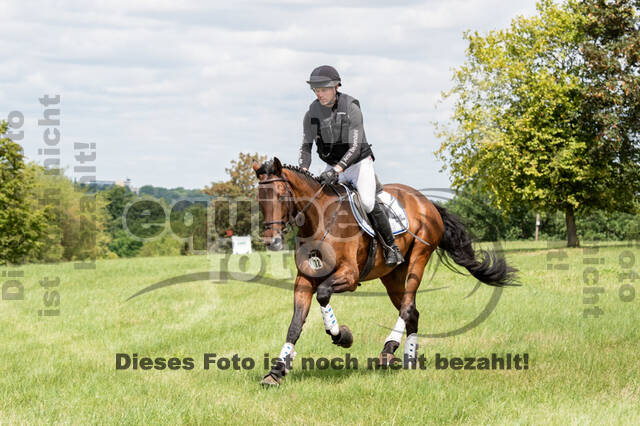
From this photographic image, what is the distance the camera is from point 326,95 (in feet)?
24.7

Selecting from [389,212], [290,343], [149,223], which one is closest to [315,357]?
[290,343]

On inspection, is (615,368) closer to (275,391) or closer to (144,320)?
(275,391)

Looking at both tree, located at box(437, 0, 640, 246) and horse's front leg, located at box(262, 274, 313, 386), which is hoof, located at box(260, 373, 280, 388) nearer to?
horse's front leg, located at box(262, 274, 313, 386)

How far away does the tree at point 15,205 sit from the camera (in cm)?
4331

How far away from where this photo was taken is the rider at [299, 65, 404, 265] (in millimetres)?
7512

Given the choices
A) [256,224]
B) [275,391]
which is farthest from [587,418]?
[256,224]

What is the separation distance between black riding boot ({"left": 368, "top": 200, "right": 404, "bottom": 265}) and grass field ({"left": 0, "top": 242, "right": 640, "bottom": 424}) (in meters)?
1.54

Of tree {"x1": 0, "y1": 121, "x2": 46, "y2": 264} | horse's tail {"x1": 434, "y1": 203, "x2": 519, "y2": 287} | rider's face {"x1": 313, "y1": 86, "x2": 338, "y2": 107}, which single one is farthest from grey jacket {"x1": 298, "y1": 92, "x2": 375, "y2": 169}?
tree {"x1": 0, "y1": 121, "x2": 46, "y2": 264}

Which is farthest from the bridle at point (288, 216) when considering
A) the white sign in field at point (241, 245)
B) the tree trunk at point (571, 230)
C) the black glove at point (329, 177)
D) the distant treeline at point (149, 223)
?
the tree trunk at point (571, 230)

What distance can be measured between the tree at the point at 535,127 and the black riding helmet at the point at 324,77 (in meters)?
30.2

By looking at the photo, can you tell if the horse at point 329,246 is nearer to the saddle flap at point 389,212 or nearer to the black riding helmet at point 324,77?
the saddle flap at point 389,212

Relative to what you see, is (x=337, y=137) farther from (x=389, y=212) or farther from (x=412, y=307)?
(x=412, y=307)

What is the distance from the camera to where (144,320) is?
48.4 feet

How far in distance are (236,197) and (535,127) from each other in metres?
25.2
